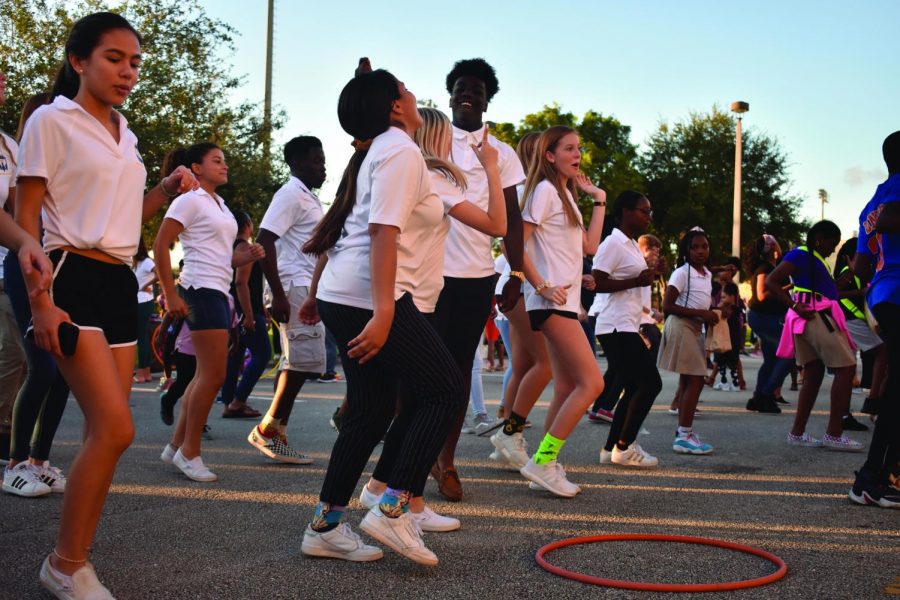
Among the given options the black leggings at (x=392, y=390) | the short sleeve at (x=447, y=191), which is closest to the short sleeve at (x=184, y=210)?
the short sleeve at (x=447, y=191)

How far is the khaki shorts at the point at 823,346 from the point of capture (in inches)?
298

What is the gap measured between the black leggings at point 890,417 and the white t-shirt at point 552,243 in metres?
1.69

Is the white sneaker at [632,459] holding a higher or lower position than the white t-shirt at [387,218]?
lower

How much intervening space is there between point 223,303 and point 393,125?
2.53m

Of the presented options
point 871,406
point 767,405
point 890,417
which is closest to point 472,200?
point 890,417

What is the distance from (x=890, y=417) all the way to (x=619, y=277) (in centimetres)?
220

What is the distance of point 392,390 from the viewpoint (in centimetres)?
386

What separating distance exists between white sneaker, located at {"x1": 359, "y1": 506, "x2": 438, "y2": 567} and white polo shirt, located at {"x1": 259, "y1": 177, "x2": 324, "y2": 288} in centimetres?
310

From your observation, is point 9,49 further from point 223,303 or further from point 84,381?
point 84,381

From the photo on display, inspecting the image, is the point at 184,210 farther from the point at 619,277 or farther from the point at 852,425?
the point at 852,425

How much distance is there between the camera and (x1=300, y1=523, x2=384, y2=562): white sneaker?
151 inches

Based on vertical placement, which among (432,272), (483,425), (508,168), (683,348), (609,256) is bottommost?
(483,425)

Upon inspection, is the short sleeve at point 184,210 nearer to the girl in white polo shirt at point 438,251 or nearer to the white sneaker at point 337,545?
the girl in white polo shirt at point 438,251

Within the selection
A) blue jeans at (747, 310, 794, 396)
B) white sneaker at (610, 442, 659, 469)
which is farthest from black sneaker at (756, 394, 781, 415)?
white sneaker at (610, 442, 659, 469)
